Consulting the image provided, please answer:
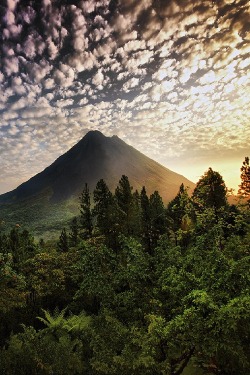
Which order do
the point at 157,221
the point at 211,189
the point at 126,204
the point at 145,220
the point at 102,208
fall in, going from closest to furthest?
the point at 211,189, the point at 102,208, the point at 126,204, the point at 145,220, the point at 157,221

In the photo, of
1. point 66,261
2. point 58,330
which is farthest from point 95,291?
point 66,261

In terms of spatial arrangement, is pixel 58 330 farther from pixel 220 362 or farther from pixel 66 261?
pixel 220 362

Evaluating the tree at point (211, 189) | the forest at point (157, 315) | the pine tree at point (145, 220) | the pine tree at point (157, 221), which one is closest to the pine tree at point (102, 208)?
the pine tree at point (145, 220)

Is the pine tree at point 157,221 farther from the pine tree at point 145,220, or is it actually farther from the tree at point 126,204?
the tree at point 126,204

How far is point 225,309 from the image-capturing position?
6.79 m

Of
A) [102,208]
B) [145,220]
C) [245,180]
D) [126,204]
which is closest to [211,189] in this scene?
[245,180]

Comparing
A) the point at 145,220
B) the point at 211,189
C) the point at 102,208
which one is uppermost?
the point at 211,189

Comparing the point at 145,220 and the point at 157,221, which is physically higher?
the point at 145,220

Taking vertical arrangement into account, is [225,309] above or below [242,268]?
below

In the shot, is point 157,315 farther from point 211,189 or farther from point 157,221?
point 157,221

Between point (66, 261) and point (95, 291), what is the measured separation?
43.7 feet

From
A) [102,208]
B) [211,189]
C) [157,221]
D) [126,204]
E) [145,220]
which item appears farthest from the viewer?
[157,221]

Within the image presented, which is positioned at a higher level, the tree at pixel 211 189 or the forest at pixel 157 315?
the tree at pixel 211 189

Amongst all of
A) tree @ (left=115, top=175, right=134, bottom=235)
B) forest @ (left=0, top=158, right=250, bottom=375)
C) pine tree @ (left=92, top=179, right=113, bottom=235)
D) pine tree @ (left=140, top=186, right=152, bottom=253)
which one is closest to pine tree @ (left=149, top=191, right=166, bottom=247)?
pine tree @ (left=140, top=186, right=152, bottom=253)
